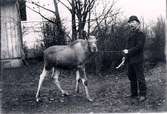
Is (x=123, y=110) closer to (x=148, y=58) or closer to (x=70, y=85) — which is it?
(x=70, y=85)

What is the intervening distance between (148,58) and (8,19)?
6090 mm

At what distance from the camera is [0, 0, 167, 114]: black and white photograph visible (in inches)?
375

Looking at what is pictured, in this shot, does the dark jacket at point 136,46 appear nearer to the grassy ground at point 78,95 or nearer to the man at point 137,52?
the man at point 137,52

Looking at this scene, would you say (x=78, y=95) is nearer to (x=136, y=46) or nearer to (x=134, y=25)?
(x=136, y=46)

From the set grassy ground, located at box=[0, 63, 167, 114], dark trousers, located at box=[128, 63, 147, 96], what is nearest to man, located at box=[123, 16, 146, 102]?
dark trousers, located at box=[128, 63, 147, 96]

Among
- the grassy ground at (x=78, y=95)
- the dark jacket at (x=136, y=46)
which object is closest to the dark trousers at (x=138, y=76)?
the dark jacket at (x=136, y=46)

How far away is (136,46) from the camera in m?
9.42

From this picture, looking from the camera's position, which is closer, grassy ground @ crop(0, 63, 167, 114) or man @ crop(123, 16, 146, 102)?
grassy ground @ crop(0, 63, 167, 114)

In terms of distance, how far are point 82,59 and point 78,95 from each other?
119 centimetres

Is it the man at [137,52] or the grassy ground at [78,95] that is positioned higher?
the man at [137,52]

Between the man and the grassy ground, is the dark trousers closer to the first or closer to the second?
the man

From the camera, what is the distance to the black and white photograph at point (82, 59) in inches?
375

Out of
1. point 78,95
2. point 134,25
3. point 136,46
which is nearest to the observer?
point 136,46

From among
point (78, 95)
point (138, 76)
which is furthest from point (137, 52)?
point (78, 95)
